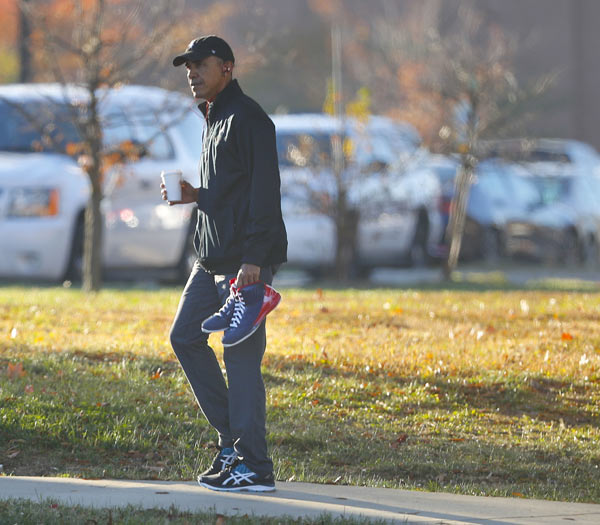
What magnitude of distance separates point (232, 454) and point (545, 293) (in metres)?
8.90

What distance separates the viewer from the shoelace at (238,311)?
5824 mm

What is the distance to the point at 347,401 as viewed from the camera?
27.0 ft

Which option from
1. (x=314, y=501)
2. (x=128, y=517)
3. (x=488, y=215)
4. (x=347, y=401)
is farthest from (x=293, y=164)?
(x=128, y=517)

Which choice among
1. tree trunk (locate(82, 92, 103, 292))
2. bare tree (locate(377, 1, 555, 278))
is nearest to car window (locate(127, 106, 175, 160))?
tree trunk (locate(82, 92, 103, 292))

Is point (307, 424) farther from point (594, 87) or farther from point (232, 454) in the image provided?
point (594, 87)

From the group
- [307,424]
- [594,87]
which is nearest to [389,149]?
[307,424]

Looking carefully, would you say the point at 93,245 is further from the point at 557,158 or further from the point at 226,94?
the point at 557,158

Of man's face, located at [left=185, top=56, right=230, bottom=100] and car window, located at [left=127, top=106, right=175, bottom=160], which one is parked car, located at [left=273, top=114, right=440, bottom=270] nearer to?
car window, located at [left=127, top=106, right=175, bottom=160]

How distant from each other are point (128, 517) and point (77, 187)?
9218 millimetres

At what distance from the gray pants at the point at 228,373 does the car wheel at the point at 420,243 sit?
11737 millimetres

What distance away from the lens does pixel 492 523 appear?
18.2 ft

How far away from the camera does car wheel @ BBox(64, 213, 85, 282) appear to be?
14.5 m

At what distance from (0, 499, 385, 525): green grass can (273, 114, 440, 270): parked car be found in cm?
1061

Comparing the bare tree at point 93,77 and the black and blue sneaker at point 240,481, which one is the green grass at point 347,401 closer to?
the black and blue sneaker at point 240,481
